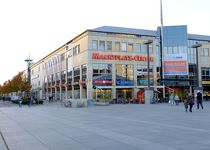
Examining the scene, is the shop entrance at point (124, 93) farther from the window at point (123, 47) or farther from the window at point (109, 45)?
the window at point (109, 45)

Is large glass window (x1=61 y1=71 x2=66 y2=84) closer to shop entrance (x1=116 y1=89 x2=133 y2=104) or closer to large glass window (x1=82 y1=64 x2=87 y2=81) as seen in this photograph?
large glass window (x1=82 y1=64 x2=87 y2=81)

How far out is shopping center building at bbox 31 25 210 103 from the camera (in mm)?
65062

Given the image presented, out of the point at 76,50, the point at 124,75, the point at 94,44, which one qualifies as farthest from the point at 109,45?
the point at 76,50

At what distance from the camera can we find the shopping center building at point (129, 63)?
6506cm

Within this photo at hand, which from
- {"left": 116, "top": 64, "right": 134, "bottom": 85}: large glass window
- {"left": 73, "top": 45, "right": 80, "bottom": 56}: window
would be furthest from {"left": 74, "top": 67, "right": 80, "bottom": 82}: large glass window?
{"left": 116, "top": 64, "right": 134, "bottom": 85}: large glass window

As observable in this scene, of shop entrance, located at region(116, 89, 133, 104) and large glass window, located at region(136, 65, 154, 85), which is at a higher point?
large glass window, located at region(136, 65, 154, 85)

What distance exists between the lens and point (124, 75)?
67.5m

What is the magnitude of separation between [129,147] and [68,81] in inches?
2675

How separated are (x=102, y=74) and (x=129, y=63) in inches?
244

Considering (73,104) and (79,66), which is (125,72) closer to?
(79,66)

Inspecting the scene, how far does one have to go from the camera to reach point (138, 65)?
68.9 metres

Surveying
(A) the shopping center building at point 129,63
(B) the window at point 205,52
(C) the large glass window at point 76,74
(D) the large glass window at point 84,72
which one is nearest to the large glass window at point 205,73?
(A) the shopping center building at point 129,63

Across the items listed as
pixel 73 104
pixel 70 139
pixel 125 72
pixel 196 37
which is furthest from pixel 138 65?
pixel 70 139

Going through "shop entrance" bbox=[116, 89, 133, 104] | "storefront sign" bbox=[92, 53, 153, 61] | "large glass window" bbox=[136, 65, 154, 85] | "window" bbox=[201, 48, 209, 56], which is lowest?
"shop entrance" bbox=[116, 89, 133, 104]
